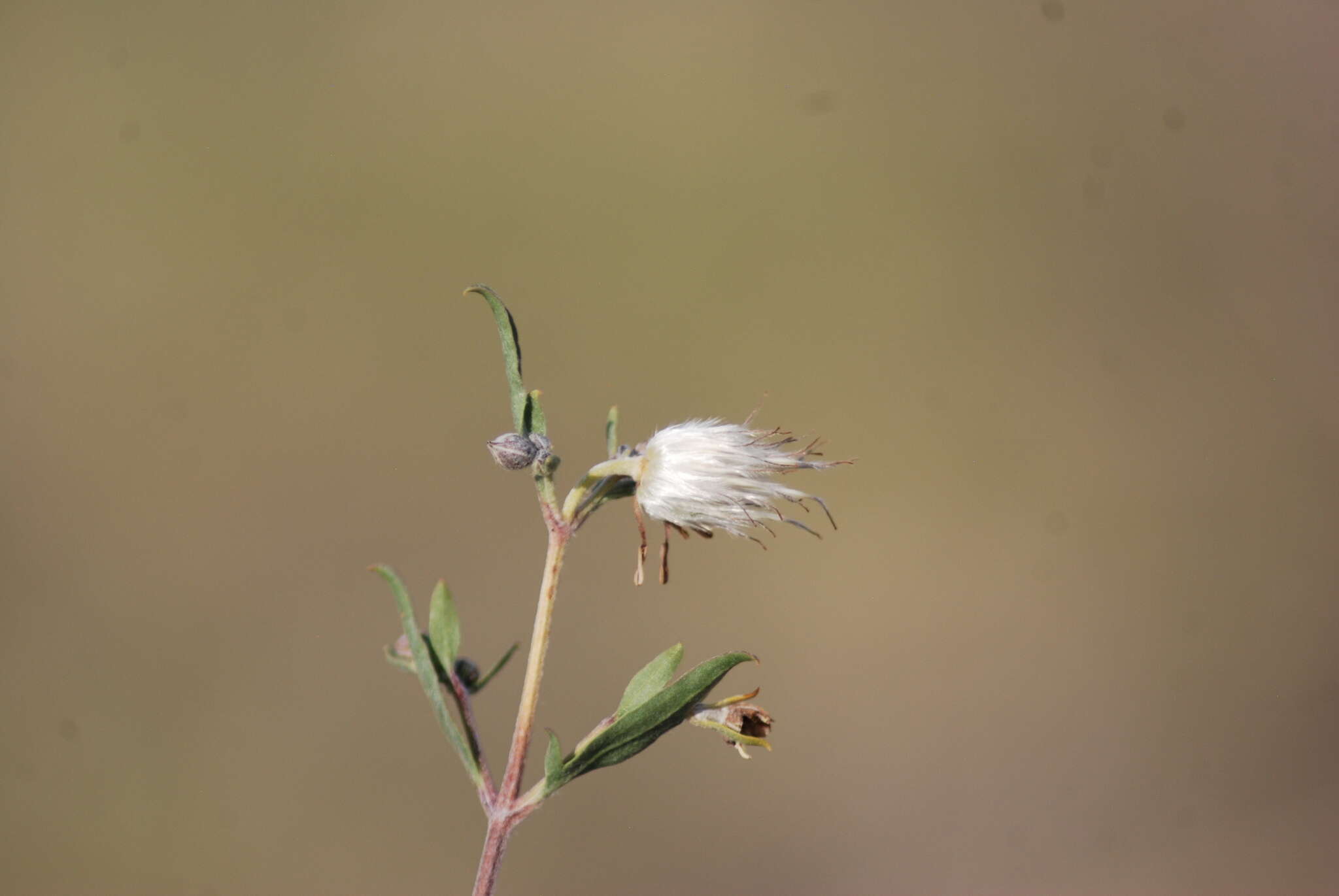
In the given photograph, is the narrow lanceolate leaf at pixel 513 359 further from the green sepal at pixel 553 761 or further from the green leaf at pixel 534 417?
the green sepal at pixel 553 761

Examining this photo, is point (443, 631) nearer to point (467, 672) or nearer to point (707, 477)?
point (467, 672)

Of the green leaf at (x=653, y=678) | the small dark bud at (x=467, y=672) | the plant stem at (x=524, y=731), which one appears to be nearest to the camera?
the plant stem at (x=524, y=731)

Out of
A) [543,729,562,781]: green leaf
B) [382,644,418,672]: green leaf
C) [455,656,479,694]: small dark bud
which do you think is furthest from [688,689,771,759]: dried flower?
[382,644,418,672]: green leaf

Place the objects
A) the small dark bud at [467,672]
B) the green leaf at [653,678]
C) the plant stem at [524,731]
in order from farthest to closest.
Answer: the small dark bud at [467,672], the green leaf at [653,678], the plant stem at [524,731]

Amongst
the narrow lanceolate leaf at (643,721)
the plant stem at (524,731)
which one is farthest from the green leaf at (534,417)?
the narrow lanceolate leaf at (643,721)

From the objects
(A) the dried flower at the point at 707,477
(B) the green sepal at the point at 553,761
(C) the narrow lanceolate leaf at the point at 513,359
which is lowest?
(B) the green sepal at the point at 553,761

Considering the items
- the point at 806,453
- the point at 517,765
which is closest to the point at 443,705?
the point at 517,765

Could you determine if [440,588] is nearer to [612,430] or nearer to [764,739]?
[612,430]
